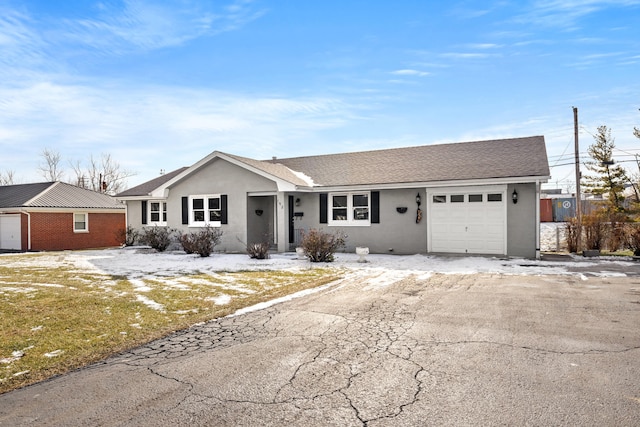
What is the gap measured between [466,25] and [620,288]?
8.60 m

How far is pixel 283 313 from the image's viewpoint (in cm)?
674

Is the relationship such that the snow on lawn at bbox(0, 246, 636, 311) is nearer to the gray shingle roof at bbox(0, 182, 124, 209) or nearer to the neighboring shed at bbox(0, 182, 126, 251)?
the neighboring shed at bbox(0, 182, 126, 251)

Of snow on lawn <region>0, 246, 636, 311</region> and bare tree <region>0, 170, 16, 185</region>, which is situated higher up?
bare tree <region>0, 170, 16, 185</region>

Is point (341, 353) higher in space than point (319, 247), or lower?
lower

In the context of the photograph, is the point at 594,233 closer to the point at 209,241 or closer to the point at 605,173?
the point at 605,173

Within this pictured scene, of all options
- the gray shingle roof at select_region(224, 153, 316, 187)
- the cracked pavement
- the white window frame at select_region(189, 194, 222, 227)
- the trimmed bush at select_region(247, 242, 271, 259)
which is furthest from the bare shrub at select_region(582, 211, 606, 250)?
the white window frame at select_region(189, 194, 222, 227)

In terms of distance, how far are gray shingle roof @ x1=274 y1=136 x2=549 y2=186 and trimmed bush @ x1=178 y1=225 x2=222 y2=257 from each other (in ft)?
15.4

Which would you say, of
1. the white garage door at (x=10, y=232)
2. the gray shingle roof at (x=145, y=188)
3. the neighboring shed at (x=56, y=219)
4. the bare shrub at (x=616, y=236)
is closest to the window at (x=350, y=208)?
the bare shrub at (x=616, y=236)

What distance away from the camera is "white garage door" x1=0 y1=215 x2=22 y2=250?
2278 cm

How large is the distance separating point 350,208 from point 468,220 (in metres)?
4.47

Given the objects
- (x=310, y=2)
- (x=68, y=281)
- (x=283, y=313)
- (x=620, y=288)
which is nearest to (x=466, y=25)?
(x=310, y=2)

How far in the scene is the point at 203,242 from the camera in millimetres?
15320

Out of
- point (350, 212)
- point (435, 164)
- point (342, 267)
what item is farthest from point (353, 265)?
point (435, 164)

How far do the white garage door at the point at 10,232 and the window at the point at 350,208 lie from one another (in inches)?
715
